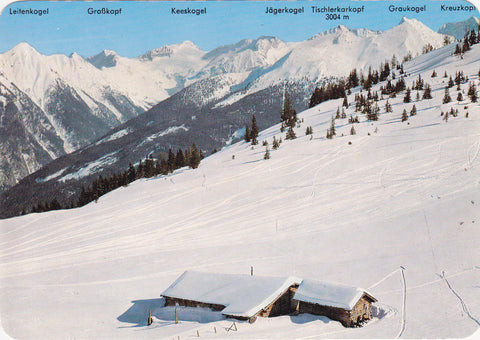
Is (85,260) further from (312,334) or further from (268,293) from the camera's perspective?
(312,334)

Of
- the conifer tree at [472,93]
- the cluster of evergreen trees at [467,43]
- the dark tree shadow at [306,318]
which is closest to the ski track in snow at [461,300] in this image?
the dark tree shadow at [306,318]

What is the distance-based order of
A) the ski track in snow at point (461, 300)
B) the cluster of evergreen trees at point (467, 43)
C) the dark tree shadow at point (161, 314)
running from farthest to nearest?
the cluster of evergreen trees at point (467, 43) < the dark tree shadow at point (161, 314) < the ski track in snow at point (461, 300)

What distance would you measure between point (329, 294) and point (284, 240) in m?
12.3

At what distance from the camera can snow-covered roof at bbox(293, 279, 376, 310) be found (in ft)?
74.5

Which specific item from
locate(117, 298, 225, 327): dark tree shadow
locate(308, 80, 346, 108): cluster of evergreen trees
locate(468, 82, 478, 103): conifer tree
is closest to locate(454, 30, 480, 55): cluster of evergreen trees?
locate(308, 80, 346, 108): cluster of evergreen trees

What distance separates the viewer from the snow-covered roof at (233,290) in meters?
22.8

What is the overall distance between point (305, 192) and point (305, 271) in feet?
43.3

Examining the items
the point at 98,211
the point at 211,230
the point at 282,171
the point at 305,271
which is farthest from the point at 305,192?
the point at 98,211

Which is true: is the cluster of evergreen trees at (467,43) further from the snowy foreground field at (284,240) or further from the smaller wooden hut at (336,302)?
the smaller wooden hut at (336,302)

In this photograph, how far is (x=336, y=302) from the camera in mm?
22875

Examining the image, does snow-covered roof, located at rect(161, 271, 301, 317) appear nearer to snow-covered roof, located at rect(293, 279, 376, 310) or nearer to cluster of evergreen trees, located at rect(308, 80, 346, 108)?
snow-covered roof, located at rect(293, 279, 376, 310)

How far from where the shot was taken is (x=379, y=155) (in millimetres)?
47625

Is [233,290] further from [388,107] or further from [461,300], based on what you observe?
[388,107]

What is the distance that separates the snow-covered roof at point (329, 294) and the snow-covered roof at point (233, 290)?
1067 millimetres
